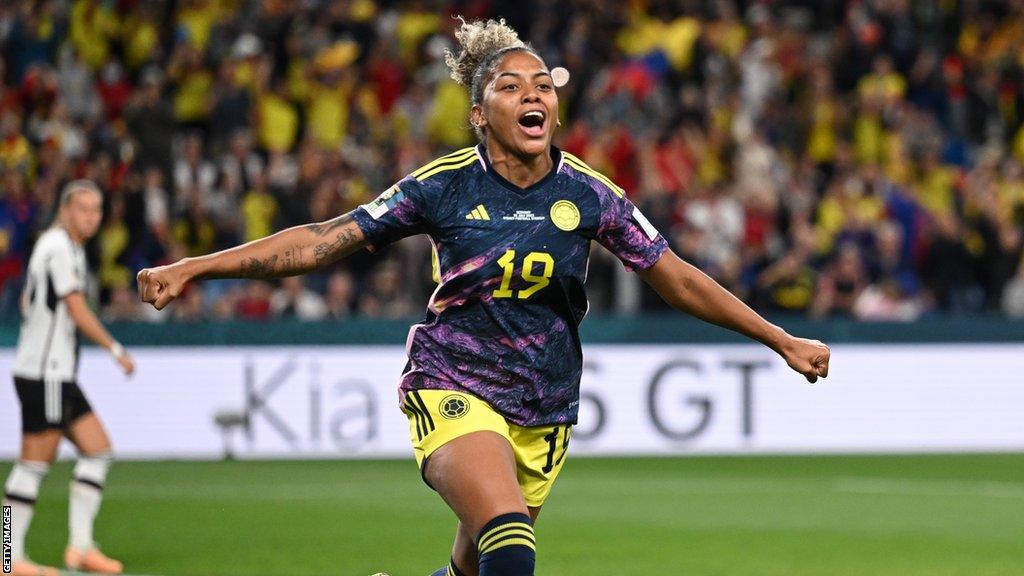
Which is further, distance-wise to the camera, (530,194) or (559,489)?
(559,489)

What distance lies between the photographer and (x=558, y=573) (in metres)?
8.87

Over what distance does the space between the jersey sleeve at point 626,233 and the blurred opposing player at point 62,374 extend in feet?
13.9

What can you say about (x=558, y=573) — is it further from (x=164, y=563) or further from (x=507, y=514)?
(x=507, y=514)

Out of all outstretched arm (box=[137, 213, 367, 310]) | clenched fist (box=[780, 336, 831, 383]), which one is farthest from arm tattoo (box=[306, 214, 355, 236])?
clenched fist (box=[780, 336, 831, 383])

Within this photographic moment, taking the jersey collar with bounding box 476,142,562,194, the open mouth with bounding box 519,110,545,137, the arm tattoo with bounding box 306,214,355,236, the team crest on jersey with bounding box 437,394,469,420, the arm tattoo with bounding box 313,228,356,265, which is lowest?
the team crest on jersey with bounding box 437,394,469,420

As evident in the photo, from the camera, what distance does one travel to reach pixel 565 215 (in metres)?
5.57

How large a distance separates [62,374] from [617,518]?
4078mm

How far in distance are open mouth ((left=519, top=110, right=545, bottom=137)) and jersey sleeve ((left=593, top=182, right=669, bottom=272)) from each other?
0.32 m

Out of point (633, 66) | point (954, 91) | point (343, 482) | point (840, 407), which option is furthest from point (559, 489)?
point (954, 91)

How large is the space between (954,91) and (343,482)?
954cm

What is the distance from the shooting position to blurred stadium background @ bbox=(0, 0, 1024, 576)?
14.3m

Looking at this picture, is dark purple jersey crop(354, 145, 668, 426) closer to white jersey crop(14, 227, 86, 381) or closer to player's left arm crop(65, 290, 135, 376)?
player's left arm crop(65, 290, 135, 376)

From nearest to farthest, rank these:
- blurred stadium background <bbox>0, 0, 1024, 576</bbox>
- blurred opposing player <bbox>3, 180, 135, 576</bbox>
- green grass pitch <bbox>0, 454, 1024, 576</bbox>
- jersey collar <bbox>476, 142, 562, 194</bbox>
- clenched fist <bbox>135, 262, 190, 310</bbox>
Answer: clenched fist <bbox>135, 262, 190, 310</bbox> → jersey collar <bbox>476, 142, 562, 194</bbox> → blurred opposing player <bbox>3, 180, 135, 576</bbox> → green grass pitch <bbox>0, 454, 1024, 576</bbox> → blurred stadium background <bbox>0, 0, 1024, 576</bbox>

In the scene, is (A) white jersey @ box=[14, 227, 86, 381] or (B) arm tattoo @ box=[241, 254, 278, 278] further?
(A) white jersey @ box=[14, 227, 86, 381]
